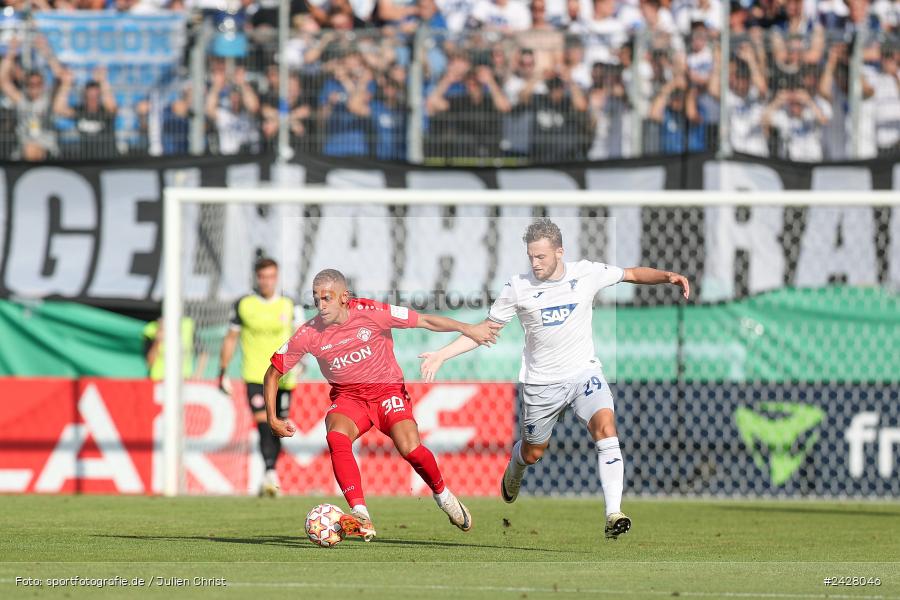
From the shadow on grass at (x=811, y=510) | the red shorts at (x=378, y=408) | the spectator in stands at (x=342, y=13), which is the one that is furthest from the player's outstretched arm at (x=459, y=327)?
the spectator in stands at (x=342, y=13)

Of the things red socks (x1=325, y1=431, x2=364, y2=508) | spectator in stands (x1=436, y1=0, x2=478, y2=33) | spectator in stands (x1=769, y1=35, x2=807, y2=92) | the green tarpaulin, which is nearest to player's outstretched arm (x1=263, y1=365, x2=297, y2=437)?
red socks (x1=325, y1=431, x2=364, y2=508)

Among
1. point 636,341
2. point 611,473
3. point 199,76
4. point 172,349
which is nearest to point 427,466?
point 611,473

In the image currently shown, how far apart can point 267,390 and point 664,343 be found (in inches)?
286

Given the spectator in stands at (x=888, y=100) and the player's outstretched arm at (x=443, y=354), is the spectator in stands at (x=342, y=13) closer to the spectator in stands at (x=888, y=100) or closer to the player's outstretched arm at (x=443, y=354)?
the spectator in stands at (x=888, y=100)

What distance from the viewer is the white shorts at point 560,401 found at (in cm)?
1091

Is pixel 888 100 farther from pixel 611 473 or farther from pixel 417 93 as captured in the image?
pixel 611 473

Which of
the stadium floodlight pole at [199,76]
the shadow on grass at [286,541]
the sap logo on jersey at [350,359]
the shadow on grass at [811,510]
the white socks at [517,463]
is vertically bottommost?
the shadow on grass at [811,510]

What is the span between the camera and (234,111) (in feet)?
57.8

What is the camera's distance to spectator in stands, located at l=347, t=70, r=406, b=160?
17344 millimetres

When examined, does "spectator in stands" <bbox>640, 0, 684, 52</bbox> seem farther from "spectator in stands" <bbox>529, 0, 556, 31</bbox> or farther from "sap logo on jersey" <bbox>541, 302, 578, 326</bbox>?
"sap logo on jersey" <bbox>541, 302, 578, 326</bbox>

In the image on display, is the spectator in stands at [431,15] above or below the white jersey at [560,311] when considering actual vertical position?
above

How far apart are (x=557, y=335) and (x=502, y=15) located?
8.14m

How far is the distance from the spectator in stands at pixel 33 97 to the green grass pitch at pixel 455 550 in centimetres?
446

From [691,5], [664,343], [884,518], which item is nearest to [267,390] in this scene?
[884,518]
